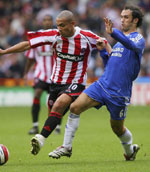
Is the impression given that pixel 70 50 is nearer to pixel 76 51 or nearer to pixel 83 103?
pixel 76 51

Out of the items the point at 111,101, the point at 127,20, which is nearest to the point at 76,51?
the point at 127,20

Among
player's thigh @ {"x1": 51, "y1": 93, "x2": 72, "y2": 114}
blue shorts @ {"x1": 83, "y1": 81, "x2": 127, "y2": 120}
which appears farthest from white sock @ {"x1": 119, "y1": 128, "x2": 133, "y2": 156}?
player's thigh @ {"x1": 51, "y1": 93, "x2": 72, "y2": 114}

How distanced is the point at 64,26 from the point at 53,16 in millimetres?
13929

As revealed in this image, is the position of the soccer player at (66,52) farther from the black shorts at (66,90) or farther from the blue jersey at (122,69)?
the blue jersey at (122,69)

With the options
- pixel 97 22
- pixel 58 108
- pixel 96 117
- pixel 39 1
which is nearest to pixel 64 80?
pixel 58 108

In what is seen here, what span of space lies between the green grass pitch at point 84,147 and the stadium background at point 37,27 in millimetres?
3504

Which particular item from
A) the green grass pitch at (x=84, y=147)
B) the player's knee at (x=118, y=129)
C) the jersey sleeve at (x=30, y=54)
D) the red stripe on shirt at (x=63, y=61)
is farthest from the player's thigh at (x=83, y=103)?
the jersey sleeve at (x=30, y=54)

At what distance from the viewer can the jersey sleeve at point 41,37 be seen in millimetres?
7922

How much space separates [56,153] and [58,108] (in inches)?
29.1

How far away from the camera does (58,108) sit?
7.61 meters

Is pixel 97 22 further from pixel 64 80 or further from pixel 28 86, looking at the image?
pixel 64 80

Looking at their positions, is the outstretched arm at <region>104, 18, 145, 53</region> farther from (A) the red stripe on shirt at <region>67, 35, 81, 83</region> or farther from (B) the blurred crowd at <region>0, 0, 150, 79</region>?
(B) the blurred crowd at <region>0, 0, 150, 79</region>

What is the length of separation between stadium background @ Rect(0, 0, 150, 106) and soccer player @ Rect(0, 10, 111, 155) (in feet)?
35.3

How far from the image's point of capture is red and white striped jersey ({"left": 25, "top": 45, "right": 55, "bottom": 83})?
39.2 feet
